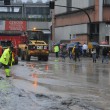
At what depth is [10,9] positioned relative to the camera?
4245 inches

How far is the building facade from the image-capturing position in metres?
58.7

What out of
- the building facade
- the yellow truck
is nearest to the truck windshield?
the yellow truck

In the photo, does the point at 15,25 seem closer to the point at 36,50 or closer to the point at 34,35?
the point at 34,35

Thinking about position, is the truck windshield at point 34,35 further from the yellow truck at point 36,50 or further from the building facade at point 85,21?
the building facade at point 85,21

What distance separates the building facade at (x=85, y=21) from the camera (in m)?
58.7

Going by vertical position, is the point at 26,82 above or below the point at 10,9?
below

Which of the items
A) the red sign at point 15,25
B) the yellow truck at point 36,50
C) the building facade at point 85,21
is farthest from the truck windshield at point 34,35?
the red sign at point 15,25

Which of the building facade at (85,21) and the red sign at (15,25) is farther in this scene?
the red sign at (15,25)

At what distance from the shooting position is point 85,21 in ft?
205

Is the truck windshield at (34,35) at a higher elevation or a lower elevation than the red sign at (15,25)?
lower

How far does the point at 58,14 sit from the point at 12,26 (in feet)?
47.9

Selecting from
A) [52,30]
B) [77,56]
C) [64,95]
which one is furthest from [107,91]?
[52,30]

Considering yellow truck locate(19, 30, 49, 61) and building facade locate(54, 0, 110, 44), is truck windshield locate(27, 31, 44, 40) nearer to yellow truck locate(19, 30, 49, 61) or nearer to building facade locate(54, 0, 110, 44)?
yellow truck locate(19, 30, 49, 61)

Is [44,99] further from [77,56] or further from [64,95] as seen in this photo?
[77,56]
